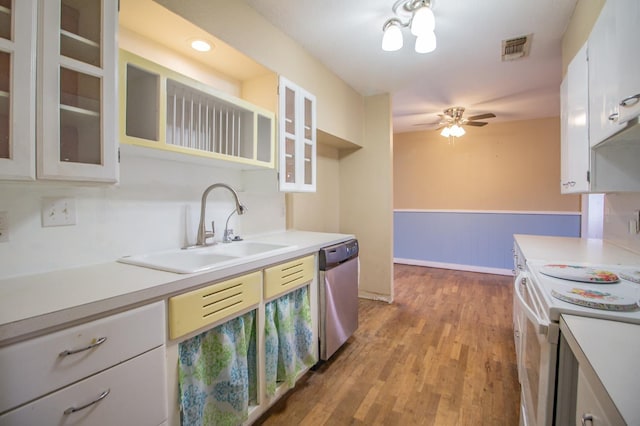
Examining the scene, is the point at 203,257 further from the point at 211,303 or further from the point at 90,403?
the point at 90,403

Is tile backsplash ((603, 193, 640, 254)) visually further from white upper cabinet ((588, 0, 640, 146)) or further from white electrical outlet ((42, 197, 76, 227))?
white electrical outlet ((42, 197, 76, 227))

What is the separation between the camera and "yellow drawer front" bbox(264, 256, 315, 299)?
158 cm

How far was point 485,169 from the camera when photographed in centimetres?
483

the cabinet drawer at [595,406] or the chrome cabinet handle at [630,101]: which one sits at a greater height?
the chrome cabinet handle at [630,101]

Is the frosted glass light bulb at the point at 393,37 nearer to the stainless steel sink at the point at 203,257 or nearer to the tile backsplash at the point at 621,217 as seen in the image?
the stainless steel sink at the point at 203,257

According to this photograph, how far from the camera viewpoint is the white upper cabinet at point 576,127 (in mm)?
1533

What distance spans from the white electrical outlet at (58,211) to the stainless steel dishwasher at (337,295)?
1.35 m

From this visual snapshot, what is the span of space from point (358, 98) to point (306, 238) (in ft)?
6.63

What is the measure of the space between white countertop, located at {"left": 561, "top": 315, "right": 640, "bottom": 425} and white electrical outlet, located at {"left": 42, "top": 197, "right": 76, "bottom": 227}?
1805mm

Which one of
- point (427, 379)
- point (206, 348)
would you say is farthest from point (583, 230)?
point (206, 348)

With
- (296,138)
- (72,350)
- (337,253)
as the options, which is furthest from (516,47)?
(72,350)

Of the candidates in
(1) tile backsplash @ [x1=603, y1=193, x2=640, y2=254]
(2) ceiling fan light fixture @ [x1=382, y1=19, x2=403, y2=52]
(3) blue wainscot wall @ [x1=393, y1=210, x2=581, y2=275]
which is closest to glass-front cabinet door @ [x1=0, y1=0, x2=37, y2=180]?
(2) ceiling fan light fixture @ [x1=382, y1=19, x2=403, y2=52]

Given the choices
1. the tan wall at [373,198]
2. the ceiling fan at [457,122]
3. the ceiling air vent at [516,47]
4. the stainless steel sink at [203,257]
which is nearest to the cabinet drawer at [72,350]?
the stainless steel sink at [203,257]

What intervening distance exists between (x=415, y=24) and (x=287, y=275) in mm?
1712
